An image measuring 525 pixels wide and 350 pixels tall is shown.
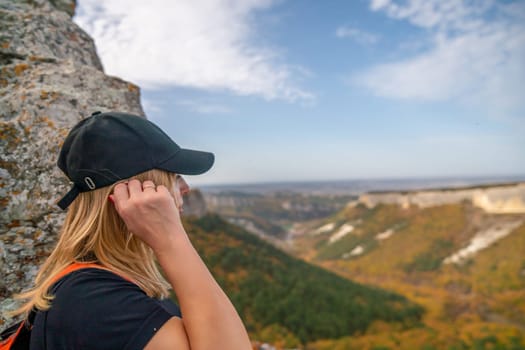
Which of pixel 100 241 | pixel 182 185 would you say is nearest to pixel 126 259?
pixel 100 241

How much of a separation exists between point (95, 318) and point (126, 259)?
37 centimetres

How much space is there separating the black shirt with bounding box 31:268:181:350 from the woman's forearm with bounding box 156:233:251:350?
3.6 inches

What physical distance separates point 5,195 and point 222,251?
18212mm

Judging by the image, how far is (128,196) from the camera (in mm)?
1228

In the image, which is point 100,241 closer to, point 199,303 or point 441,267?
point 199,303

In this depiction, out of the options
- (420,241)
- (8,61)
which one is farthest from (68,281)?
(420,241)

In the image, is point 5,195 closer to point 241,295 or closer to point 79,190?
point 79,190

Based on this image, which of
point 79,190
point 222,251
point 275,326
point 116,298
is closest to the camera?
point 116,298

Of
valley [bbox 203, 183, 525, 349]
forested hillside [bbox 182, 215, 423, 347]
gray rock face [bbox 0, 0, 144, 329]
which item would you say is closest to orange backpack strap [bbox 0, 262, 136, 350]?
gray rock face [bbox 0, 0, 144, 329]

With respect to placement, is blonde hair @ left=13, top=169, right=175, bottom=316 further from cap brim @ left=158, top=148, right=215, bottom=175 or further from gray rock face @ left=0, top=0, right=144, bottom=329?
gray rock face @ left=0, top=0, right=144, bottom=329

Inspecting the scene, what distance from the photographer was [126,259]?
4.50 feet

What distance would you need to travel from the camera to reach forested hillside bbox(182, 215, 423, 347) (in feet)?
52.5

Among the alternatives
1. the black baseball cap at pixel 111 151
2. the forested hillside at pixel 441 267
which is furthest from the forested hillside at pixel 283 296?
the black baseball cap at pixel 111 151

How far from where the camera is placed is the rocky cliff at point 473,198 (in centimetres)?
4153
